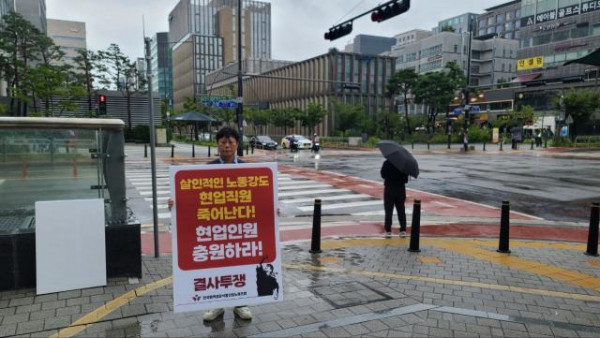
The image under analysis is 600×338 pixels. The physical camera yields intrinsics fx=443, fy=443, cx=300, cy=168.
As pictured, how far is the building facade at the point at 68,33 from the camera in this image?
5192 inches

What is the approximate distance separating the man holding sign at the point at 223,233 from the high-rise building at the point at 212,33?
124607 millimetres

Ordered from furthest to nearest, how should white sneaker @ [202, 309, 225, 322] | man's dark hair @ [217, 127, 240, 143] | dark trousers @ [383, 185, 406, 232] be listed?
1. dark trousers @ [383, 185, 406, 232]
2. man's dark hair @ [217, 127, 240, 143]
3. white sneaker @ [202, 309, 225, 322]

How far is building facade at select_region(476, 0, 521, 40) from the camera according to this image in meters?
125

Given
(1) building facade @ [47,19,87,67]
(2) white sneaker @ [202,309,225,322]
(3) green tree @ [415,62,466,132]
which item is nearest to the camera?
(2) white sneaker @ [202,309,225,322]

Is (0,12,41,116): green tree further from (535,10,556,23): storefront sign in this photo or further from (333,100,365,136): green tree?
(535,10,556,23): storefront sign

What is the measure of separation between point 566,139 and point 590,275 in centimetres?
4820

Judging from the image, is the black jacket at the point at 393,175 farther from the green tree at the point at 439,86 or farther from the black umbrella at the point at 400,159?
the green tree at the point at 439,86

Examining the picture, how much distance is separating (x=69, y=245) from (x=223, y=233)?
1.96 metres

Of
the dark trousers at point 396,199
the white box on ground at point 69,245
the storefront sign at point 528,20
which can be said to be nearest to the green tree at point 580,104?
the storefront sign at point 528,20

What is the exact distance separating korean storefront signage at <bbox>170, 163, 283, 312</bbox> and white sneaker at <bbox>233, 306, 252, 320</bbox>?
169 mm

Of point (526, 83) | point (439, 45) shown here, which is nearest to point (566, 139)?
point (526, 83)

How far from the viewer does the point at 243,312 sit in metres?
4.35

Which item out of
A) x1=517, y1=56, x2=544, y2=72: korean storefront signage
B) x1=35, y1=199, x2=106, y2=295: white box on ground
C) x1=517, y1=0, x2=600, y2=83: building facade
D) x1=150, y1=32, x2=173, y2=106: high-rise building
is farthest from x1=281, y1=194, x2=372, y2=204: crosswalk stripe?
x1=150, y1=32, x2=173, y2=106: high-rise building

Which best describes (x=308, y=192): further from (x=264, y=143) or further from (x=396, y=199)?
(x=264, y=143)
